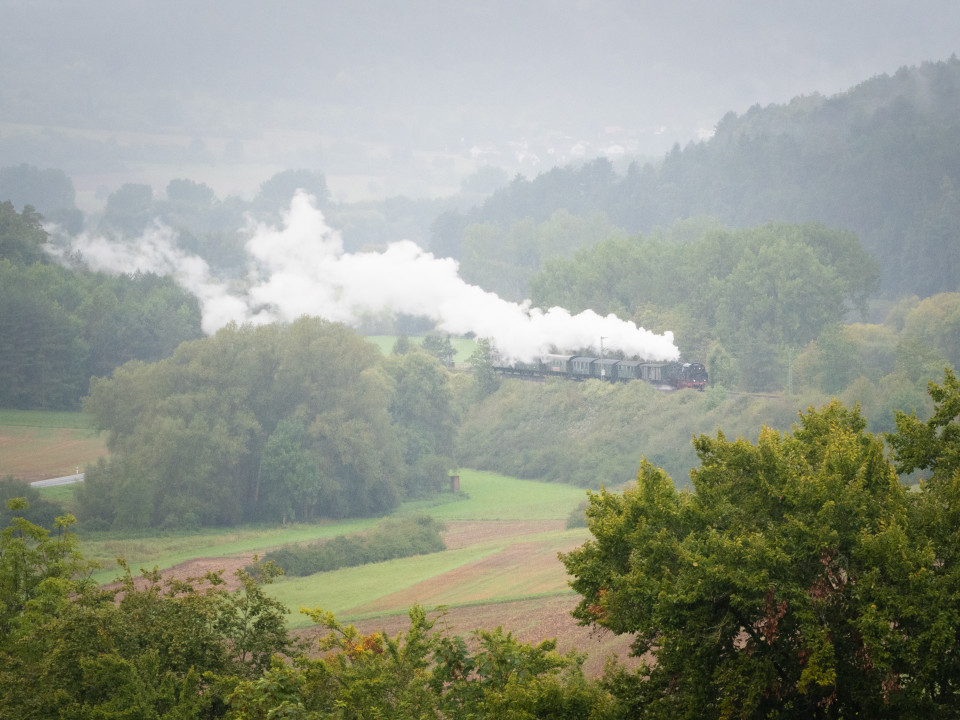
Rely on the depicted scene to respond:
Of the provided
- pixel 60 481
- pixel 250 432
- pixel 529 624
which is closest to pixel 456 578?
pixel 529 624

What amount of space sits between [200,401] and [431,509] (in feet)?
51.6

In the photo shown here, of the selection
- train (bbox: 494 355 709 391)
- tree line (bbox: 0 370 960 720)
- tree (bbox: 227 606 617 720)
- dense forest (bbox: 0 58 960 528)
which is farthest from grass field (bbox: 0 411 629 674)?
train (bbox: 494 355 709 391)

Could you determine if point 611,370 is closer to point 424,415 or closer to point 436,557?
point 424,415

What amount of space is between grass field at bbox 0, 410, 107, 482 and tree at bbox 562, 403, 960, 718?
53.6 m

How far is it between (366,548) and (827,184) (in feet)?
379

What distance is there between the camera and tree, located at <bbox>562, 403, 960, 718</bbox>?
17906 millimetres

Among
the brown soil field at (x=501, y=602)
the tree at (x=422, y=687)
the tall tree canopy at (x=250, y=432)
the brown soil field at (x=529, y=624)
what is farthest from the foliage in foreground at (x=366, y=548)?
the tree at (x=422, y=687)

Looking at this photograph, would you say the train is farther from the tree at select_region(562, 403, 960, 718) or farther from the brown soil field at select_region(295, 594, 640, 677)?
the tree at select_region(562, 403, 960, 718)

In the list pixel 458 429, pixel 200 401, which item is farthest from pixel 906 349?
pixel 200 401

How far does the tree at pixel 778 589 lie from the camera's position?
58.7 feet

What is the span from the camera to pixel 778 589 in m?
19.2

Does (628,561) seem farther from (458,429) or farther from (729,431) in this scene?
(458,429)

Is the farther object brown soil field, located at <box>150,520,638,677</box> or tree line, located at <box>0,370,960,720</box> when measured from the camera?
brown soil field, located at <box>150,520,638,677</box>

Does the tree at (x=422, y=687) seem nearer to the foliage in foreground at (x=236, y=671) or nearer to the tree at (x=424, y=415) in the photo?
the foliage in foreground at (x=236, y=671)
